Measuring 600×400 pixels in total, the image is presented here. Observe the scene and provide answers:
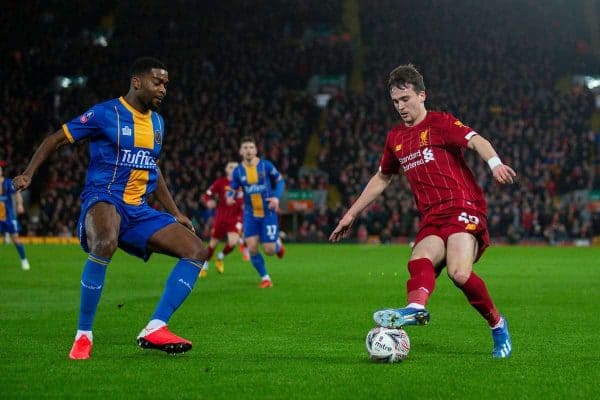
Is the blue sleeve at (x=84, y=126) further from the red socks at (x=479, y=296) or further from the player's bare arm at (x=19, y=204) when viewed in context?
the player's bare arm at (x=19, y=204)

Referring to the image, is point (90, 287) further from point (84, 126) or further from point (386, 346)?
point (386, 346)

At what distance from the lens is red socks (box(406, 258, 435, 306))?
692cm

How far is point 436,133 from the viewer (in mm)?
7457

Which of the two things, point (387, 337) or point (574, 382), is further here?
point (387, 337)

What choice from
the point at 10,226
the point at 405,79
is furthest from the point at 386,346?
the point at 10,226

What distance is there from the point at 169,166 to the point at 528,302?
2851 cm

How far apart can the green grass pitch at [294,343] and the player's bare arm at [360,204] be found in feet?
3.16

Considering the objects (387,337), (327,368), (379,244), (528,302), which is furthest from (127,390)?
(379,244)

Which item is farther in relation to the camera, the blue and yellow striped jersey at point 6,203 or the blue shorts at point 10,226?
the blue and yellow striped jersey at point 6,203

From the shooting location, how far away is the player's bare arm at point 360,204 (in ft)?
25.7

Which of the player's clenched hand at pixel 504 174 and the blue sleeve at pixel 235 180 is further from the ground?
the player's clenched hand at pixel 504 174

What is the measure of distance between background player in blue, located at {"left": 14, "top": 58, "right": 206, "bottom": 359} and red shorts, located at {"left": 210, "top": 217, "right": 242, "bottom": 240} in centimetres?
1145

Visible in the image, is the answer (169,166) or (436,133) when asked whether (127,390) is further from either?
(169,166)

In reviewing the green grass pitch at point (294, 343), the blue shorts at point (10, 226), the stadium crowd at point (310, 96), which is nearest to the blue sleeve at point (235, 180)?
the green grass pitch at point (294, 343)
